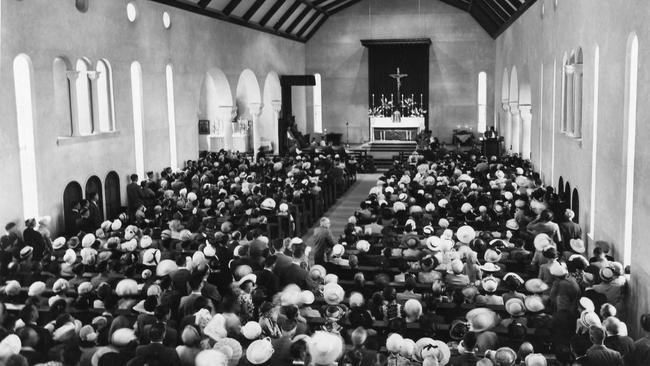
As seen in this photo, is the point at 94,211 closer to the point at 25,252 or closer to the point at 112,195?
the point at 112,195

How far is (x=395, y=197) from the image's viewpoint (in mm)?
16547

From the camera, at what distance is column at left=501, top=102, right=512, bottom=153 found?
1232 inches

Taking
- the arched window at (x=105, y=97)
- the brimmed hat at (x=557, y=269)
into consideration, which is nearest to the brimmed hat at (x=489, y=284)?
the brimmed hat at (x=557, y=269)

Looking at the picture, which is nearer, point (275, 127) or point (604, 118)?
point (604, 118)

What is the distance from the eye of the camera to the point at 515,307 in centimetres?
854

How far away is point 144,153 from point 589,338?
16.2 meters

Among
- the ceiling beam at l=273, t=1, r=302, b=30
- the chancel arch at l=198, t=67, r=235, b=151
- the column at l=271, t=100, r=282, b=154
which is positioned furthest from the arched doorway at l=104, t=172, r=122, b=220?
the column at l=271, t=100, r=282, b=154

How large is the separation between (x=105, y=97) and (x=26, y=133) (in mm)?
3778

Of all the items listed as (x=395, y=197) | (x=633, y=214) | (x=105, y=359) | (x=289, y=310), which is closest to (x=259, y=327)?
(x=289, y=310)

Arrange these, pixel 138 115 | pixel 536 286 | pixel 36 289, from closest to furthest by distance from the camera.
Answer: pixel 536 286
pixel 36 289
pixel 138 115

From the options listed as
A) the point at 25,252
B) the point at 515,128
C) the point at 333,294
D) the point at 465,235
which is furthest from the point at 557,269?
the point at 515,128

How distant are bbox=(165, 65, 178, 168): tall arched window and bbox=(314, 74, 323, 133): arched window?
61.0 feet

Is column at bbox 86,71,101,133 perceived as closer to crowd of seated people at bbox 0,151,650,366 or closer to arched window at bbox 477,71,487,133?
crowd of seated people at bbox 0,151,650,366

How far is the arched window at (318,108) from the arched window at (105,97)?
22.4 meters
